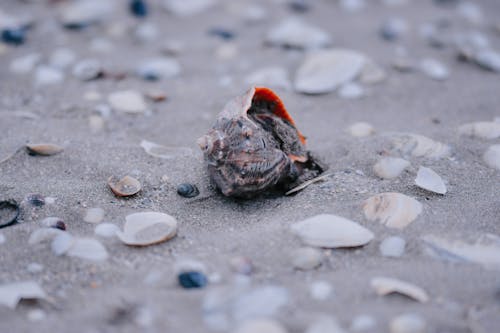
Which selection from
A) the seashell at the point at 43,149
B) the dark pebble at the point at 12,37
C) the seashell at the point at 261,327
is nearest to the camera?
the seashell at the point at 261,327

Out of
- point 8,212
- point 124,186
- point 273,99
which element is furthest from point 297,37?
point 8,212

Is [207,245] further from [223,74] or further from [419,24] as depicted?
[419,24]

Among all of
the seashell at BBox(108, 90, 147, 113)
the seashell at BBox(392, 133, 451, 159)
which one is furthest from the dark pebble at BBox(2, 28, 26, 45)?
the seashell at BBox(392, 133, 451, 159)

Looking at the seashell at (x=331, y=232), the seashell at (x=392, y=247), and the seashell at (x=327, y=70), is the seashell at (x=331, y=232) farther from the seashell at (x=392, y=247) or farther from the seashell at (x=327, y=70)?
the seashell at (x=327, y=70)

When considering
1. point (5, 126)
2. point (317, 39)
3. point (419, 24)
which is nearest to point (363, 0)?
point (419, 24)

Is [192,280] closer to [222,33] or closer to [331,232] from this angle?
[331,232]

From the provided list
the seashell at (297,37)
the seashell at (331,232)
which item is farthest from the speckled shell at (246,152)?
the seashell at (297,37)
